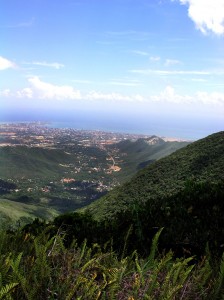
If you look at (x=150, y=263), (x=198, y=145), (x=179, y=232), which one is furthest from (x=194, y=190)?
(x=198, y=145)

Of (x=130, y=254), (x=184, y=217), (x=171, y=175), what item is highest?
(x=184, y=217)

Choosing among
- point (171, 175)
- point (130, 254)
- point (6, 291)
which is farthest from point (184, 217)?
point (171, 175)

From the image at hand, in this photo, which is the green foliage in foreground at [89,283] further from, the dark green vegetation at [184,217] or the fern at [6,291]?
the dark green vegetation at [184,217]

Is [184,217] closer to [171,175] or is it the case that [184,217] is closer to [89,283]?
[89,283]

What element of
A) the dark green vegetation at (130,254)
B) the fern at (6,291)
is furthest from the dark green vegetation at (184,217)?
the fern at (6,291)

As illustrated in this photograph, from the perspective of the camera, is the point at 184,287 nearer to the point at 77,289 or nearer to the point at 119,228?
the point at 77,289

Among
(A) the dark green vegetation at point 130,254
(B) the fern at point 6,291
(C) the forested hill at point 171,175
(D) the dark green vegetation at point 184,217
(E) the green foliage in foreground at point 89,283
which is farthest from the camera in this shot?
(C) the forested hill at point 171,175

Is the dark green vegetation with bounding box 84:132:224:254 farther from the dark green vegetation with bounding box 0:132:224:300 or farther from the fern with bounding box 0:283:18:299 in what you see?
the fern with bounding box 0:283:18:299

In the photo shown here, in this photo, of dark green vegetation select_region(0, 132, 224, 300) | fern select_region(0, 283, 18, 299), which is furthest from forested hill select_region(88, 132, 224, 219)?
fern select_region(0, 283, 18, 299)
